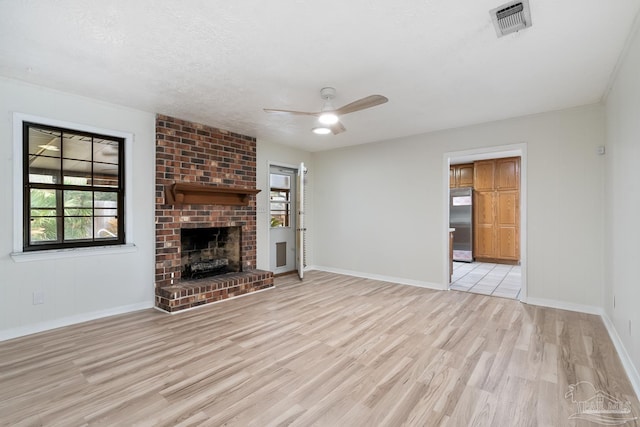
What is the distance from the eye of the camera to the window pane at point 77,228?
3404mm

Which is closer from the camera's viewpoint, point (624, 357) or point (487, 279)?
point (624, 357)

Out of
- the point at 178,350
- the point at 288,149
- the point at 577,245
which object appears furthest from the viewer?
the point at 288,149

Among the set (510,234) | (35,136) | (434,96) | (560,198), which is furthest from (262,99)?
(510,234)

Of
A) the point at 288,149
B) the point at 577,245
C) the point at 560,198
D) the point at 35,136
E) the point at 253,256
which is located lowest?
the point at 253,256

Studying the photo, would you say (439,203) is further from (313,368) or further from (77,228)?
(77,228)

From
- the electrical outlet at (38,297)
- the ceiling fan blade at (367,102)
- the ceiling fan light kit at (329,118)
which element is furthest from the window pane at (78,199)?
the ceiling fan blade at (367,102)

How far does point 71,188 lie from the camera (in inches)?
134

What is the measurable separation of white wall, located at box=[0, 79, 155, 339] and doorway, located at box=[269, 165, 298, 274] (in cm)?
218

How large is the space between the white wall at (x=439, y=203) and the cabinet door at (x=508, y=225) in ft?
10.5

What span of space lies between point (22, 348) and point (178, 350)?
4.75 feet

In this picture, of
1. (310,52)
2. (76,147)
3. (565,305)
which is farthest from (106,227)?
(565,305)

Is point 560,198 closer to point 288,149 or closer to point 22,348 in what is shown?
point 288,149

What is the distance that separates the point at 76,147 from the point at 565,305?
20.4 feet

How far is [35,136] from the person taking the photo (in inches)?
126
